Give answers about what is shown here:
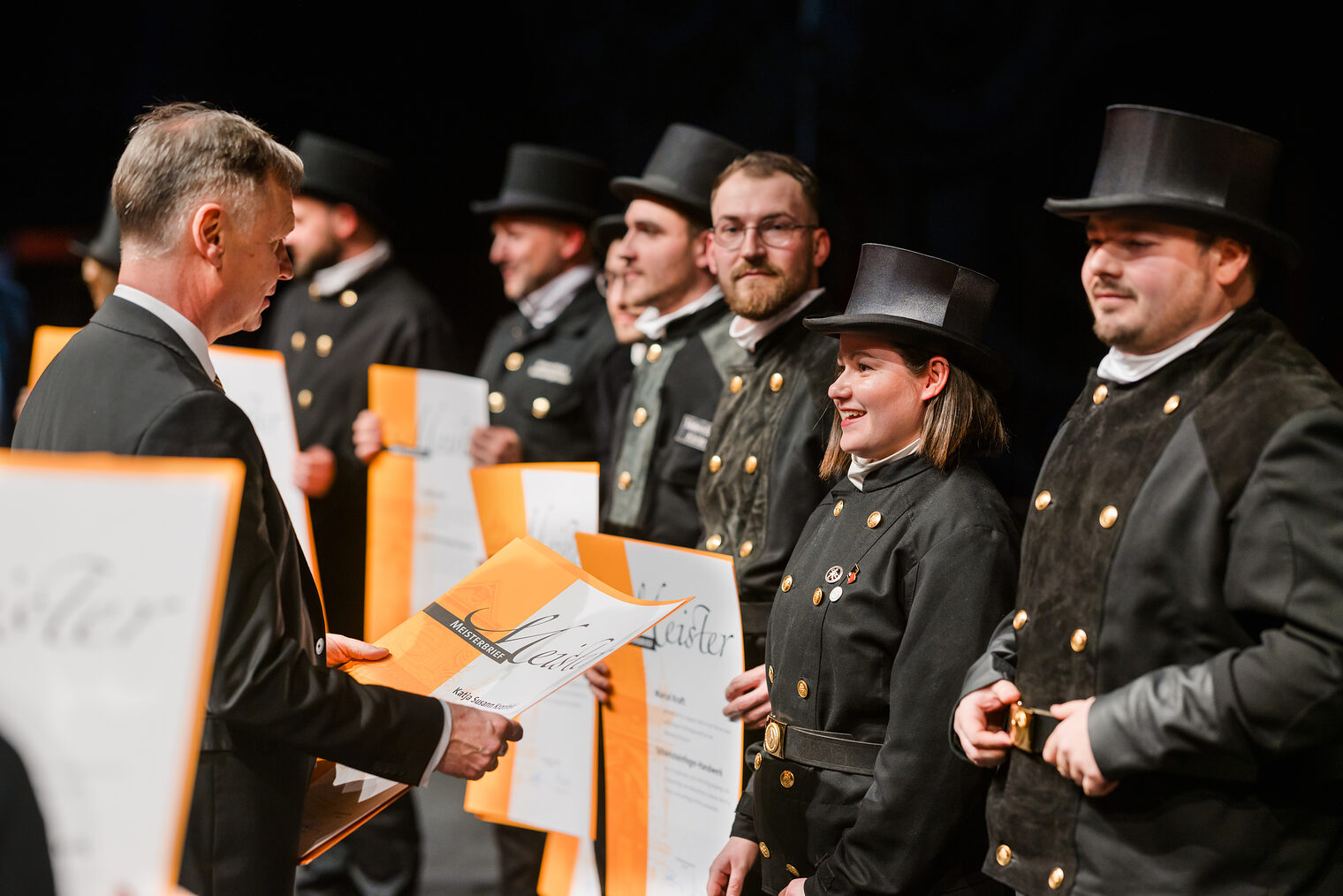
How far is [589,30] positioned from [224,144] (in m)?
3.80

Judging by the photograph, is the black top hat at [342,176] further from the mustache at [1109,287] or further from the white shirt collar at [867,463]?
the mustache at [1109,287]

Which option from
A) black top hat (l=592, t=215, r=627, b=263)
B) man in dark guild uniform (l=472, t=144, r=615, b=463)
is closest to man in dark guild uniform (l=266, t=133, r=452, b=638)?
man in dark guild uniform (l=472, t=144, r=615, b=463)

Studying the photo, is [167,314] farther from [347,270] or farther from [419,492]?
[347,270]

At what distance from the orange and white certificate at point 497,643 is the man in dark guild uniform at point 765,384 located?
19.4 inches

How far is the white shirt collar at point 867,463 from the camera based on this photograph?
7.10 ft

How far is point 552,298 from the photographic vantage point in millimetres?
4180

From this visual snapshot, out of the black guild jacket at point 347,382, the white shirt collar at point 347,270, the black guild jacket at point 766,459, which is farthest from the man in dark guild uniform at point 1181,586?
the white shirt collar at point 347,270

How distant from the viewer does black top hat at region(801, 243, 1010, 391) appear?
2117mm

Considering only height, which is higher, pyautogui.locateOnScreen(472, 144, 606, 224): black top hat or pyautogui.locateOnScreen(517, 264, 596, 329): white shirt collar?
pyautogui.locateOnScreen(472, 144, 606, 224): black top hat

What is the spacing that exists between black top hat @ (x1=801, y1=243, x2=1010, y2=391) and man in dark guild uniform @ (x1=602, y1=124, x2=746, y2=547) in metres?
0.82

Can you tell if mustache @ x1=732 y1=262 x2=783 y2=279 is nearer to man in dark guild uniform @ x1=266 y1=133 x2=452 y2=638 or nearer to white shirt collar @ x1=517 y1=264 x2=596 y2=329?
white shirt collar @ x1=517 y1=264 x2=596 y2=329

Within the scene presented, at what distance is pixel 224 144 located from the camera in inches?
76.0

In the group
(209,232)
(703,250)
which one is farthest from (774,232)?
(209,232)

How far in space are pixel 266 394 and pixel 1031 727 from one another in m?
2.58
